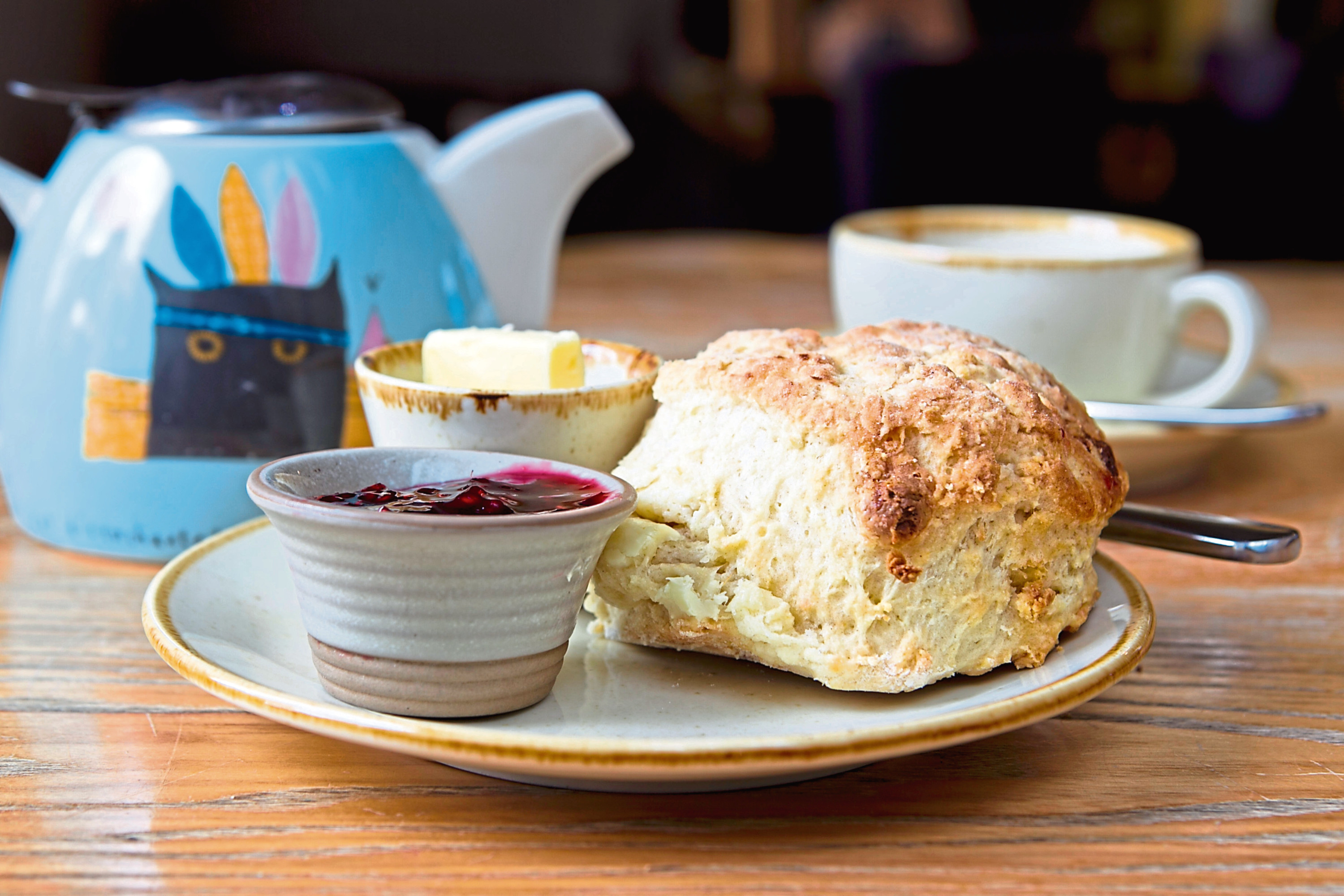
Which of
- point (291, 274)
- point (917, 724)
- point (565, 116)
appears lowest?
point (917, 724)

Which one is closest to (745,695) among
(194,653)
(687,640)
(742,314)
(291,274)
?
(687,640)

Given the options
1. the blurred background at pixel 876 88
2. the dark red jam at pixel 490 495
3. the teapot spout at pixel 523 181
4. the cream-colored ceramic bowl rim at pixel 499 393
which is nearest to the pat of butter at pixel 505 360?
the cream-colored ceramic bowl rim at pixel 499 393

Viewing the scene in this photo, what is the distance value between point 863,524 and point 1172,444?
2.09ft

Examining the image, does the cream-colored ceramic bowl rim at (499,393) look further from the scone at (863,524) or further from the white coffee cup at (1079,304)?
the white coffee cup at (1079,304)

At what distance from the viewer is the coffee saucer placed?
1.21 meters

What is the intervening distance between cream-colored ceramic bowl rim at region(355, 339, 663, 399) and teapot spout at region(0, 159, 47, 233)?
360 mm

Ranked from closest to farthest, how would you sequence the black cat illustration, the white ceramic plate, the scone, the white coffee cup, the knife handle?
the white ceramic plate, the scone, the knife handle, the black cat illustration, the white coffee cup

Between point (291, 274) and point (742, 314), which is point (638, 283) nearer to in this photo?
point (742, 314)

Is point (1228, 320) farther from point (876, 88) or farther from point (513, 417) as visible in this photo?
point (876, 88)

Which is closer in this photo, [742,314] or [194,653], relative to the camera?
A: [194,653]

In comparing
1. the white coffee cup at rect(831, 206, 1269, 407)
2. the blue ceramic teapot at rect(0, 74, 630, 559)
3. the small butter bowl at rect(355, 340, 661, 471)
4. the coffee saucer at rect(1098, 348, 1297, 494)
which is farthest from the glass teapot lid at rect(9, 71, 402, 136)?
the coffee saucer at rect(1098, 348, 1297, 494)

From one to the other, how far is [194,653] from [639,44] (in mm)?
3859

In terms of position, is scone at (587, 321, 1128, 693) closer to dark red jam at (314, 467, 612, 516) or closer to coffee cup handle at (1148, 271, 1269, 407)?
dark red jam at (314, 467, 612, 516)

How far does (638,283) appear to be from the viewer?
8.18ft
